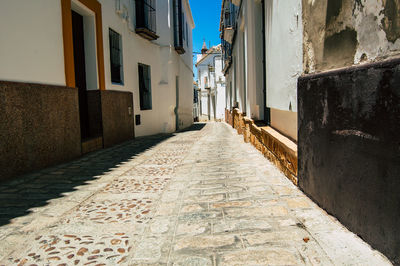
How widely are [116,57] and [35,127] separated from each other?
4727 mm

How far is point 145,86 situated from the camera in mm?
11305

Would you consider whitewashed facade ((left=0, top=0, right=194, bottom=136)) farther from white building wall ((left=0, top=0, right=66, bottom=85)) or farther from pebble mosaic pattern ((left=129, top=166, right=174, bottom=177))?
pebble mosaic pattern ((left=129, top=166, right=174, bottom=177))

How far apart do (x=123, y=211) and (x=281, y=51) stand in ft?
9.46

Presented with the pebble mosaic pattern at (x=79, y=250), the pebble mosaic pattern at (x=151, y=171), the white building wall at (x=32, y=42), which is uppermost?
the white building wall at (x=32, y=42)

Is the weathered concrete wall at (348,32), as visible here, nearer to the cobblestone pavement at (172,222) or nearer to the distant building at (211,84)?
the cobblestone pavement at (172,222)

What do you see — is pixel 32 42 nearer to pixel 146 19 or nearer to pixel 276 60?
pixel 276 60

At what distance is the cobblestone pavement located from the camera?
1.98m

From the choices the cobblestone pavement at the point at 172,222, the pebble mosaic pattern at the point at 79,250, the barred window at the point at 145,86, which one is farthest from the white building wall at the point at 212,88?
the pebble mosaic pattern at the point at 79,250

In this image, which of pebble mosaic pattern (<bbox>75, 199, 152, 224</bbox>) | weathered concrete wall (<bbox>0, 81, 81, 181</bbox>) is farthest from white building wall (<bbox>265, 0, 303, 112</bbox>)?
weathered concrete wall (<bbox>0, 81, 81, 181</bbox>)

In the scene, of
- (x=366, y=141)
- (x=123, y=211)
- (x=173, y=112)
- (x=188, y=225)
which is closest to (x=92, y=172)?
(x=123, y=211)

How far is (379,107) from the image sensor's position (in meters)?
1.74

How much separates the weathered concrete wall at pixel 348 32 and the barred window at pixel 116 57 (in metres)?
6.73

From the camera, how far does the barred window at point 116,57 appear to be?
8539 millimetres

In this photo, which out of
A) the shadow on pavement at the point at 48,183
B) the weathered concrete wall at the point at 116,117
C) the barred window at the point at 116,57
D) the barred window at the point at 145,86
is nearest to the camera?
the shadow on pavement at the point at 48,183
